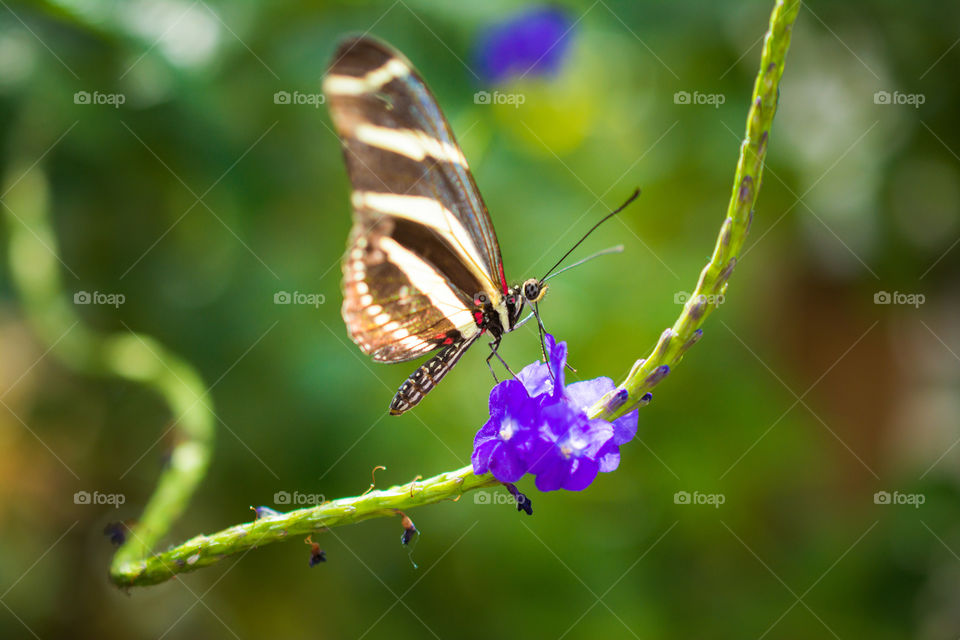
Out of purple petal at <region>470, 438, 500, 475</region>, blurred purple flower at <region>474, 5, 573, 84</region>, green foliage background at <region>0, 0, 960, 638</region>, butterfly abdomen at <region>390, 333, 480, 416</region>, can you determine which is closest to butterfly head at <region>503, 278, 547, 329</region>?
butterfly abdomen at <region>390, 333, 480, 416</region>

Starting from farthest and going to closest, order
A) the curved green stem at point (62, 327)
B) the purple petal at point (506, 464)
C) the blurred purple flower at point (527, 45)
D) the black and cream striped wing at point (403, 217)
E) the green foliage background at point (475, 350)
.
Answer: the blurred purple flower at point (527, 45) < the green foliage background at point (475, 350) < the curved green stem at point (62, 327) < the black and cream striped wing at point (403, 217) < the purple petal at point (506, 464)

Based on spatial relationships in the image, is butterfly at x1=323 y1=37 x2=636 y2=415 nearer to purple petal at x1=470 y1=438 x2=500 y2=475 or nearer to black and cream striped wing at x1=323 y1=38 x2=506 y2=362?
black and cream striped wing at x1=323 y1=38 x2=506 y2=362

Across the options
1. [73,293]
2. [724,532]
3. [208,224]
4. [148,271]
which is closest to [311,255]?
[208,224]

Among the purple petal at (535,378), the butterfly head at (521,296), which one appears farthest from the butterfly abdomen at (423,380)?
the purple petal at (535,378)

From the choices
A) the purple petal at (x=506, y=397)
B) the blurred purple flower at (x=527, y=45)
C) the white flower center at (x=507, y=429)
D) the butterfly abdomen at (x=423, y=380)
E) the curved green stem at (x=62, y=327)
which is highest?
the blurred purple flower at (x=527, y=45)

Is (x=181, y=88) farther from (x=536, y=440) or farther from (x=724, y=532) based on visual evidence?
(x=724, y=532)

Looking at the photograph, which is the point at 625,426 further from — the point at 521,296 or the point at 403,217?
the point at 403,217

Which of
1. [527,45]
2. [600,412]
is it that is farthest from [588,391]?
[527,45]

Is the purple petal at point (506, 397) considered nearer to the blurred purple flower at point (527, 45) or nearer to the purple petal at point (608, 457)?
the purple petal at point (608, 457)
